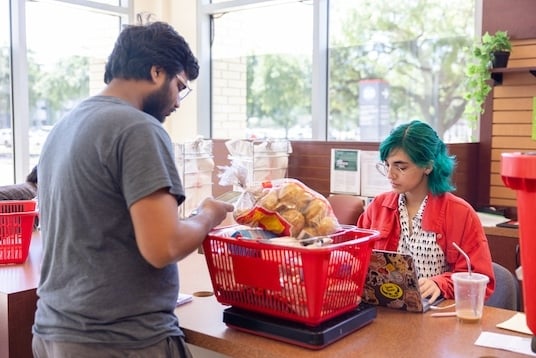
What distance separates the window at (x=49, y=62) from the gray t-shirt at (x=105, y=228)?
10.2ft

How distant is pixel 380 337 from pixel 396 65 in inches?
109

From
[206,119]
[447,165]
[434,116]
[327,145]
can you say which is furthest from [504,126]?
[206,119]

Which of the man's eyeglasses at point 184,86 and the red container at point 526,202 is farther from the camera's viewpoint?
the man's eyeglasses at point 184,86

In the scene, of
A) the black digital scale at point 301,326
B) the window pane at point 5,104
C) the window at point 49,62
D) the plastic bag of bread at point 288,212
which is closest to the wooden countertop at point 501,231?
the black digital scale at point 301,326

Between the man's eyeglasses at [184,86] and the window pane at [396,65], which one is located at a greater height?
the window pane at [396,65]

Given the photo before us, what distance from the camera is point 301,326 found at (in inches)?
56.5

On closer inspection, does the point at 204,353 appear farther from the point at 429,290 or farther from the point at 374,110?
the point at 374,110

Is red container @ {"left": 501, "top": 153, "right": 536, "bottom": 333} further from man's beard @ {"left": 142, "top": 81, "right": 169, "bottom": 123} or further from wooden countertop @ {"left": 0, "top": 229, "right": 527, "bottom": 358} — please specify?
man's beard @ {"left": 142, "top": 81, "right": 169, "bottom": 123}

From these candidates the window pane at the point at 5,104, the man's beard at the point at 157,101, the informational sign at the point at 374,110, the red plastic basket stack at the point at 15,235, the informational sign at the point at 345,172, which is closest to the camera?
the man's beard at the point at 157,101

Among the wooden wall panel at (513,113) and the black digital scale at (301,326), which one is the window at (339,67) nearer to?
the wooden wall panel at (513,113)

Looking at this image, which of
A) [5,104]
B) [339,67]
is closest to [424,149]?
[339,67]

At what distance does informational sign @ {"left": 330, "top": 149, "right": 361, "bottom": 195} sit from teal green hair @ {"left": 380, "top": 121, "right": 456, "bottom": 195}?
146cm

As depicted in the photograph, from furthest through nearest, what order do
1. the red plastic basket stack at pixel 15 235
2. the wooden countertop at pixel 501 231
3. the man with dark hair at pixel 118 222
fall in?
1. the wooden countertop at pixel 501 231
2. the red plastic basket stack at pixel 15 235
3. the man with dark hair at pixel 118 222

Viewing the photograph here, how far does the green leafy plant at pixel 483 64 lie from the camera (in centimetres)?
329
